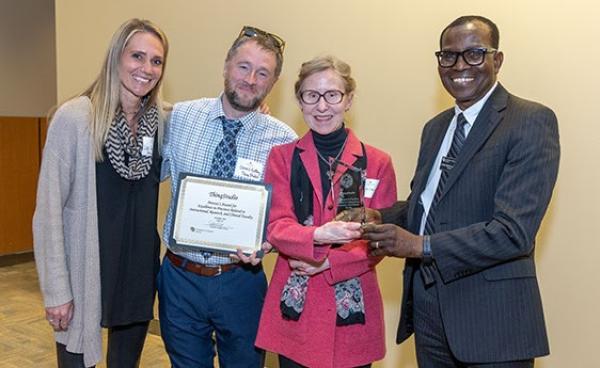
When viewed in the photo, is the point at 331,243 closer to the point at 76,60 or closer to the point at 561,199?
the point at 561,199

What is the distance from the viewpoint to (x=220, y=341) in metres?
2.53

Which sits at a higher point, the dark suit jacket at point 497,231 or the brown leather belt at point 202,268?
the dark suit jacket at point 497,231

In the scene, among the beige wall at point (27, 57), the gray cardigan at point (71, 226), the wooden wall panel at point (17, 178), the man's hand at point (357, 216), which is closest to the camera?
the man's hand at point (357, 216)

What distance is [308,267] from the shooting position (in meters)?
2.08

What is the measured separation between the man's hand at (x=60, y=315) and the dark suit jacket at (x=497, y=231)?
1522mm

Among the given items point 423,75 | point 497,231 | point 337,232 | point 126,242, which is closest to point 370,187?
point 337,232

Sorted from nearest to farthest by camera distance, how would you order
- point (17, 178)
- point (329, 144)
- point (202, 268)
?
point (329, 144) < point (202, 268) < point (17, 178)

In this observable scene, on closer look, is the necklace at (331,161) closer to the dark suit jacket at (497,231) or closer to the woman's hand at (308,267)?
the woman's hand at (308,267)

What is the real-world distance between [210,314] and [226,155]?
27.3 inches

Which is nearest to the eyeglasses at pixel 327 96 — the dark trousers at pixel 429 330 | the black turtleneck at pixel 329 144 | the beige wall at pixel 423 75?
the black turtleneck at pixel 329 144

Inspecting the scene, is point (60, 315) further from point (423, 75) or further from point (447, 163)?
point (423, 75)

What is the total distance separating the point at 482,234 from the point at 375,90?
171cm

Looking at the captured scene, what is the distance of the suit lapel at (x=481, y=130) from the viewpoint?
72.3 inches

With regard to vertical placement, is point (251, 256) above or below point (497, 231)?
below
